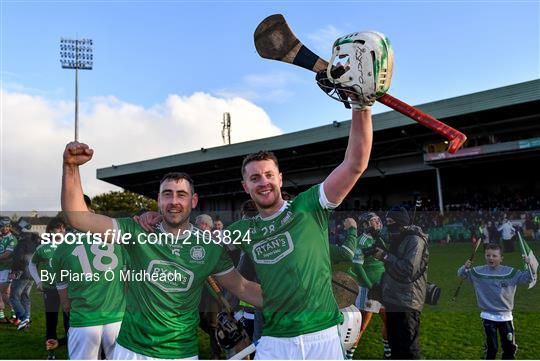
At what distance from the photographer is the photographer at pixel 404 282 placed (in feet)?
18.7

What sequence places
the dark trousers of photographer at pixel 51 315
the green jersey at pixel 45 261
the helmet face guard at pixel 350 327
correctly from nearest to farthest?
the helmet face guard at pixel 350 327 < the green jersey at pixel 45 261 < the dark trousers of photographer at pixel 51 315

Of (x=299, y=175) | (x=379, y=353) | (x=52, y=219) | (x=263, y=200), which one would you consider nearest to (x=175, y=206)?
(x=263, y=200)

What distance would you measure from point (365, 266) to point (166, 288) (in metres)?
3.49

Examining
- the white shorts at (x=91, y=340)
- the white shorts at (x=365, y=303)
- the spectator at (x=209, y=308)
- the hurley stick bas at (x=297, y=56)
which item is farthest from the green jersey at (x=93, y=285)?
the white shorts at (x=365, y=303)

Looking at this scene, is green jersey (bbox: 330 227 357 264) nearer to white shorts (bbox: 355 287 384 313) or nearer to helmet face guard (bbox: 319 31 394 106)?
white shorts (bbox: 355 287 384 313)

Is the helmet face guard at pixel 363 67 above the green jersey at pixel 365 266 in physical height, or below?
above

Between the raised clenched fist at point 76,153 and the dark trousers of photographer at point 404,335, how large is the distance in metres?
4.21

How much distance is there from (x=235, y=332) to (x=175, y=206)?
1125mm

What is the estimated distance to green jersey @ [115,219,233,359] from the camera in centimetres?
347

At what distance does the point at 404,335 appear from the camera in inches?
224

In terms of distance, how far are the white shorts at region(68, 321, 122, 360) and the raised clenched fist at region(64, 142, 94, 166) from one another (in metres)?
2.70

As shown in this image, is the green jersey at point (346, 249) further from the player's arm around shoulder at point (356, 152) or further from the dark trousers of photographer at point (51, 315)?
the dark trousers of photographer at point (51, 315)

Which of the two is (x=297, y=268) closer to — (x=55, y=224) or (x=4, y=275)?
(x=55, y=224)

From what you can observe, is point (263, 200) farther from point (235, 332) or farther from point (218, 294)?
point (218, 294)
